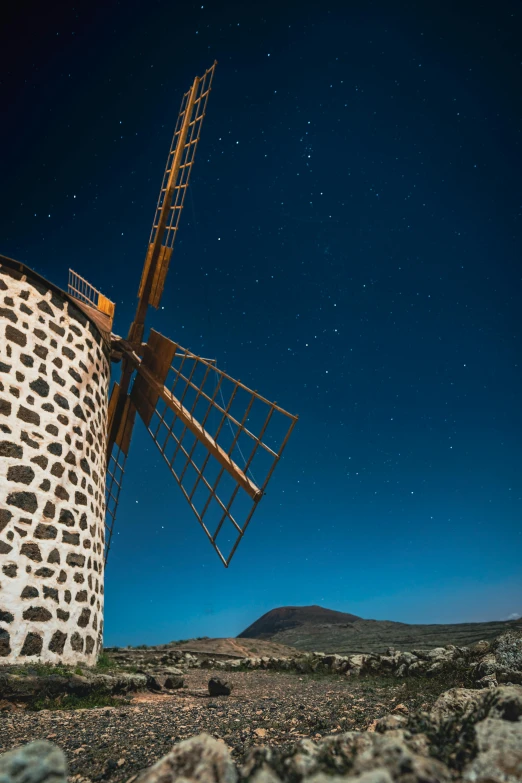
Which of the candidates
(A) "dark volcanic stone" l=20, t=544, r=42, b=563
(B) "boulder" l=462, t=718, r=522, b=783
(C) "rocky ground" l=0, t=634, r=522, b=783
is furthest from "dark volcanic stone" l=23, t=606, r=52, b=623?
(B) "boulder" l=462, t=718, r=522, b=783

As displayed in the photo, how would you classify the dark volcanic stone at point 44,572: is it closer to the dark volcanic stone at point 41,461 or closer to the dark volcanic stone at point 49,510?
the dark volcanic stone at point 49,510

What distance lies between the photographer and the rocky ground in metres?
1.38

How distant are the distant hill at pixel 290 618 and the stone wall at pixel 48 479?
2272cm

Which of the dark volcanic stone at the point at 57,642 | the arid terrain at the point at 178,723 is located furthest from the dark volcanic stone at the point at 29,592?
the arid terrain at the point at 178,723

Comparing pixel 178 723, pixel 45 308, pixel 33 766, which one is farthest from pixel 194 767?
pixel 45 308

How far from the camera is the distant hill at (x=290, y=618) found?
28.2 m

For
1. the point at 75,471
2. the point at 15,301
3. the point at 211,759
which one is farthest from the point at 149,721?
the point at 15,301

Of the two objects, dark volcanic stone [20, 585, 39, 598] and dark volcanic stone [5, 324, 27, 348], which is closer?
dark volcanic stone [20, 585, 39, 598]

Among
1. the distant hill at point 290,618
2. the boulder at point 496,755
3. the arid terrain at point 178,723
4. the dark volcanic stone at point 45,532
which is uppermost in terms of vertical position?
the dark volcanic stone at point 45,532

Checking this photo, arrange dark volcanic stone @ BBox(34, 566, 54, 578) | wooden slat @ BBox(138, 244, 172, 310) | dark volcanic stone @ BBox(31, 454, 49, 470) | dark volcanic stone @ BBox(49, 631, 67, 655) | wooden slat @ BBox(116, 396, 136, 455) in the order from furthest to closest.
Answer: wooden slat @ BBox(116, 396, 136, 455) → wooden slat @ BBox(138, 244, 172, 310) → dark volcanic stone @ BBox(31, 454, 49, 470) → dark volcanic stone @ BBox(34, 566, 54, 578) → dark volcanic stone @ BBox(49, 631, 67, 655)

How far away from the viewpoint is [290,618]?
30000 mm

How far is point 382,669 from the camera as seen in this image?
8531 millimetres

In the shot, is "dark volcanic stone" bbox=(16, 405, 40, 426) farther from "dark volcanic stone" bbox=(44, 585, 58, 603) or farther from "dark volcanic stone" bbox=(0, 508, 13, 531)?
"dark volcanic stone" bbox=(44, 585, 58, 603)

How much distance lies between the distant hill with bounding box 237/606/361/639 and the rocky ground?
21533mm
